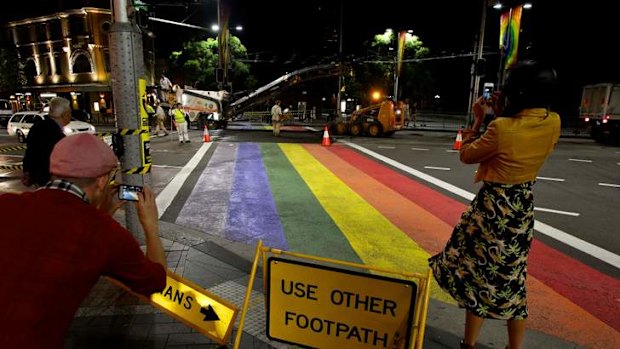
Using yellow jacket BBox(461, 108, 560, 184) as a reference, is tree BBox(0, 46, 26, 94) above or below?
above

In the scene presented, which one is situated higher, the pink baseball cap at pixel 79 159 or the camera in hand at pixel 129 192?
the pink baseball cap at pixel 79 159

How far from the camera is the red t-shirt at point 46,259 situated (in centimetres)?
140

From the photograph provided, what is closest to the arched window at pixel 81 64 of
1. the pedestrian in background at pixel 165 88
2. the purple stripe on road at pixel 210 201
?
the pedestrian in background at pixel 165 88

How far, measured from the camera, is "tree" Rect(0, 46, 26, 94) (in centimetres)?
3850

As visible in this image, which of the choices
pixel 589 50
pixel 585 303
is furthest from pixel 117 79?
pixel 589 50

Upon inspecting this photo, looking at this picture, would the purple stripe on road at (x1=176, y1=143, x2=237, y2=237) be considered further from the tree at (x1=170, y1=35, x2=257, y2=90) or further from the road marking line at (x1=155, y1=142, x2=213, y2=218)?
the tree at (x1=170, y1=35, x2=257, y2=90)

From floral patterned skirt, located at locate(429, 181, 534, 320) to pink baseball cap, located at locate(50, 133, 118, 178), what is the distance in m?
2.30

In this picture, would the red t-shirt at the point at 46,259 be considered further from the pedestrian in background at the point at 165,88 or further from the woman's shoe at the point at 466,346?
the pedestrian in background at the point at 165,88

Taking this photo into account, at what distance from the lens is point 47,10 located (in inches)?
1602

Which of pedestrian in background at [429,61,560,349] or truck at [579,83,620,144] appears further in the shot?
truck at [579,83,620,144]

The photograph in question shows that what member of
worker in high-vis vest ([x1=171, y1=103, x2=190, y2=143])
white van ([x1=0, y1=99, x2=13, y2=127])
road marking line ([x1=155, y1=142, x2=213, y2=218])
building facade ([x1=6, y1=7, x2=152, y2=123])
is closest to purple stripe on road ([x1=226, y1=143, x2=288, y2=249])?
road marking line ([x1=155, y1=142, x2=213, y2=218])

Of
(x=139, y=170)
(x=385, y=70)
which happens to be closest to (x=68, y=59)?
(x=385, y=70)

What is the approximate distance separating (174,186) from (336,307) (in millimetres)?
7257

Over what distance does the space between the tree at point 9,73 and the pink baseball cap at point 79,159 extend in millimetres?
47382
